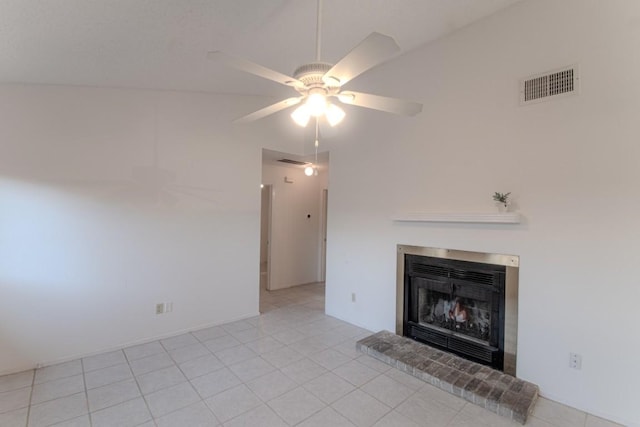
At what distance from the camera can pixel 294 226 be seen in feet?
21.2

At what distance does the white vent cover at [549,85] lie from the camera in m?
2.50

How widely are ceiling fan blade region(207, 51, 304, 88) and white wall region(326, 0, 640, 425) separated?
210cm

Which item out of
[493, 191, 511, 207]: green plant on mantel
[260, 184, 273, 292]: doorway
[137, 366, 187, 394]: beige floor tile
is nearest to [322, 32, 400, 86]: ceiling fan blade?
[493, 191, 511, 207]: green plant on mantel

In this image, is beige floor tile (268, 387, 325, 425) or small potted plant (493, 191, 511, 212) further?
small potted plant (493, 191, 511, 212)

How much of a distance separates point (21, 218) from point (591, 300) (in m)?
5.18

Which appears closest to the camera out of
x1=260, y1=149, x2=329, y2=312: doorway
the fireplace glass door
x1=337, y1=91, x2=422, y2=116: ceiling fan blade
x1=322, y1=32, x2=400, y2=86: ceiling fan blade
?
x1=322, y1=32, x2=400, y2=86: ceiling fan blade

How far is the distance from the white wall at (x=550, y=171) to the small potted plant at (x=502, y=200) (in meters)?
0.08

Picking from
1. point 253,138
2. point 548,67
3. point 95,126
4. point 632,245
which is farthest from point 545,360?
point 95,126

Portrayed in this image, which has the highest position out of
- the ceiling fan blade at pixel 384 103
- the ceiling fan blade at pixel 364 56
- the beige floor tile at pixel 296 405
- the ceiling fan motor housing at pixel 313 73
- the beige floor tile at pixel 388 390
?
the ceiling fan motor housing at pixel 313 73

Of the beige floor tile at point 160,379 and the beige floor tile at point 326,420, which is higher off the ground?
the beige floor tile at point 326,420

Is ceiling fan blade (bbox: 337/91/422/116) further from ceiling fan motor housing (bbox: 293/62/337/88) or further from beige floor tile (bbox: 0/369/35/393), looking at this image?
beige floor tile (bbox: 0/369/35/393)

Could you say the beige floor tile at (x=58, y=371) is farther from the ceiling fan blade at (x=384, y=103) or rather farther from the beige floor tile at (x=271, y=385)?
the ceiling fan blade at (x=384, y=103)

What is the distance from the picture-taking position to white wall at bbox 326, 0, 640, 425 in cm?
228

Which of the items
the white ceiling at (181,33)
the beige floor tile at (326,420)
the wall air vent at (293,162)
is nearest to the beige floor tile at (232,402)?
the beige floor tile at (326,420)
